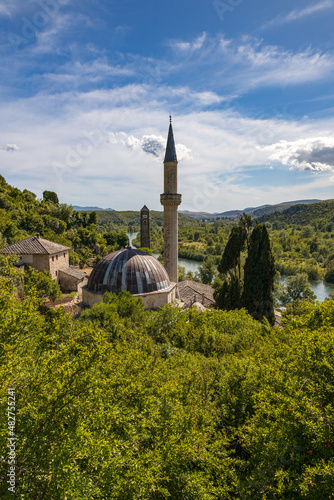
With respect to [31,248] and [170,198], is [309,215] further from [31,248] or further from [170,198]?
[31,248]

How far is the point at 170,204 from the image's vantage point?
27734 millimetres

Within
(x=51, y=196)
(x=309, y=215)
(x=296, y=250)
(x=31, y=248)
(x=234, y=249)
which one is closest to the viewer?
(x=234, y=249)

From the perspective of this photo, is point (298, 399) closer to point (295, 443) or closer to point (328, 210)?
point (295, 443)

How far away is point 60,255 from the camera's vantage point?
35.1m

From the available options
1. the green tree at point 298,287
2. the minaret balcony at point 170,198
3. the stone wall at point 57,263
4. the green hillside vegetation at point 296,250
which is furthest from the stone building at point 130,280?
the green hillside vegetation at point 296,250

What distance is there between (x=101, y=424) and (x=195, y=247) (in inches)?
4121

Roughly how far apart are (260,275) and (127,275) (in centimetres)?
1090

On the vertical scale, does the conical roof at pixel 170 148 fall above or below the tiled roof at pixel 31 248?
above

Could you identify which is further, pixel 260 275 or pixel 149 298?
pixel 260 275

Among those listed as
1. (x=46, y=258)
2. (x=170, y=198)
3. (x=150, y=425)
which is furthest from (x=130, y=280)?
(x=46, y=258)

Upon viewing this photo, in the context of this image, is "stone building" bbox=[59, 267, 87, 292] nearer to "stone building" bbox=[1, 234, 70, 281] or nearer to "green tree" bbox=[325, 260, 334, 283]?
"stone building" bbox=[1, 234, 70, 281]

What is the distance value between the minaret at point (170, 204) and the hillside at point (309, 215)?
13100cm

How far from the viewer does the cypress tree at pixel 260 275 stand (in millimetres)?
23031

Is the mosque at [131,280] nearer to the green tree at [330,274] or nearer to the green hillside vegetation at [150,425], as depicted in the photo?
the green hillside vegetation at [150,425]
